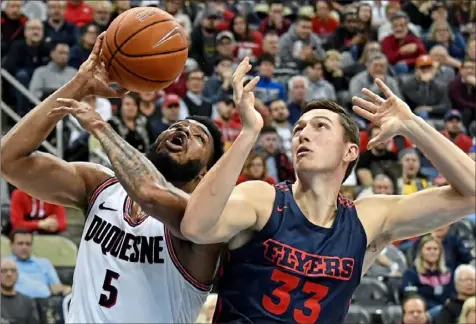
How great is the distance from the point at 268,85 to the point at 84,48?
2.55 meters

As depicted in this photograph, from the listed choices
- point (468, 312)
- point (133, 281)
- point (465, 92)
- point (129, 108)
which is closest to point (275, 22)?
point (465, 92)

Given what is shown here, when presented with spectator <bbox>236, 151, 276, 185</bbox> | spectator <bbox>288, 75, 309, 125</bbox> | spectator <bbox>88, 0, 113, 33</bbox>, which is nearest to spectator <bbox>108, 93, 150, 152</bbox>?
spectator <bbox>236, 151, 276, 185</bbox>

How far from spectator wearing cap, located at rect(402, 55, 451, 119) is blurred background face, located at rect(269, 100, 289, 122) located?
252 cm

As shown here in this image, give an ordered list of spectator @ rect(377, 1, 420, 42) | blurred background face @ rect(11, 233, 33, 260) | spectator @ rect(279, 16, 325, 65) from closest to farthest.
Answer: blurred background face @ rect(11, 233, 33, 260)
spectator @ rect(279, 16, 325, 65)
spectator @ rect(377, 1, 420, 42)

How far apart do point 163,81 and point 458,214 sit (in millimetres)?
1491

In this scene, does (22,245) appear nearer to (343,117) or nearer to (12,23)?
(12,23)

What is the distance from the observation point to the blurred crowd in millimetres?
9727

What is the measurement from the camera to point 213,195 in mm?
3686


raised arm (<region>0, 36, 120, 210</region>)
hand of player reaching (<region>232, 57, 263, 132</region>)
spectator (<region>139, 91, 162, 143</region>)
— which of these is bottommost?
spectator (<region>139, 91, 162, 143</region>)

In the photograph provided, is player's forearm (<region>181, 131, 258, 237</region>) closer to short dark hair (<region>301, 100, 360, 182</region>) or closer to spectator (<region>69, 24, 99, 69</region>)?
short dark hair (<region>301, 100, 360, 182</region>)

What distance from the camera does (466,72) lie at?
13.8m

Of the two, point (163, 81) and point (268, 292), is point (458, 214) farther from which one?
point (163, 81)

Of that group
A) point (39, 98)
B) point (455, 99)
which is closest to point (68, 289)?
point (39, 98)

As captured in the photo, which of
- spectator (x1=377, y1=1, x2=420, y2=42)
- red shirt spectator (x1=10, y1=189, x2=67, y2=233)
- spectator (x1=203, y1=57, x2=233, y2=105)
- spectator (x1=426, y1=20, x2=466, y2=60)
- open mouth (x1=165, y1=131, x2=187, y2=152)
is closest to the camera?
open mouth (x1=165, y1=131, x2=187, y2=152)
